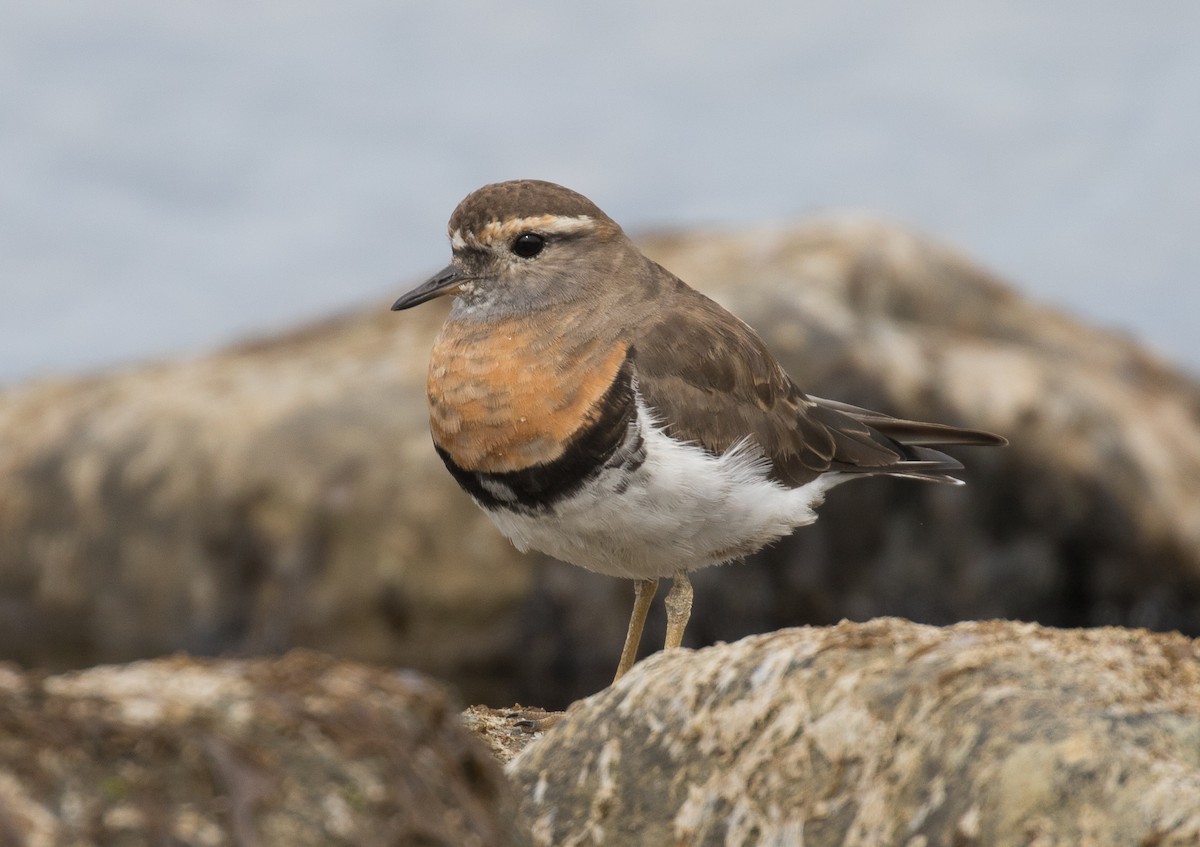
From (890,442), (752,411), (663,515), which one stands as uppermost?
(752,411)

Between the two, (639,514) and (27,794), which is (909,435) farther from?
(27,794)

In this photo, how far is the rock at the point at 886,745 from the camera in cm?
374

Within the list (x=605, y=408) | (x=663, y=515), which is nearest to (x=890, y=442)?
(x=663, y=515)

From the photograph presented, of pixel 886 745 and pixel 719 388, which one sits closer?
pixel 886 745

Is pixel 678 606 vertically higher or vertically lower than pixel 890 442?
lower

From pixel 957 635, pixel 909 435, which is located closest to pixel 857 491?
pixel 909 435

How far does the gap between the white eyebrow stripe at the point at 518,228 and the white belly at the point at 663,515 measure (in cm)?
133

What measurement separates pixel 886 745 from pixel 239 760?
6.15 ft

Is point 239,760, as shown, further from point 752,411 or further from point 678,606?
point 752,411

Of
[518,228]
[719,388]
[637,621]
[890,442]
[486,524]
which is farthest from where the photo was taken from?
[486,524]

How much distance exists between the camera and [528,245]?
7.66m

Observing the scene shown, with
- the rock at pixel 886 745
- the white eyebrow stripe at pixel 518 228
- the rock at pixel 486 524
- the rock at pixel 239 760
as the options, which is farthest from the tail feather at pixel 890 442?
the rock at pixel 239 760

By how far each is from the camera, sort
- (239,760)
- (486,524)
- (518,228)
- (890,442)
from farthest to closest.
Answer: (486,524) → (890,442) → (518,228) → (239,760)

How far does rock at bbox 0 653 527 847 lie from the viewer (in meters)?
3.25
